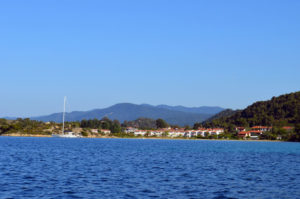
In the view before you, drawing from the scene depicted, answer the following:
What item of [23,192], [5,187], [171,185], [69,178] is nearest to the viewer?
[23,192]

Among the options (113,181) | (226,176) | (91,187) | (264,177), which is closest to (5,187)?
(91,187)

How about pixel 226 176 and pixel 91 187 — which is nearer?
pixel 91 187

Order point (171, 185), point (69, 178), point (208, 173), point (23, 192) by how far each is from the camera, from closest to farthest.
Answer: point (23, 192)
point (171, 185)
point (69, 178)
point (208, 173)

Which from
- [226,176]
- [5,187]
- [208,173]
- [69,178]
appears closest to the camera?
[5,187]

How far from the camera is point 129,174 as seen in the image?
1668 inches

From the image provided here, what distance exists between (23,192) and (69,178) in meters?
8.39

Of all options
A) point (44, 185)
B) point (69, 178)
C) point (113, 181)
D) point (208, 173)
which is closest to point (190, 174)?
point (208, 173)

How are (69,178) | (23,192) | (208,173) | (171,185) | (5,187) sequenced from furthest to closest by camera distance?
(208,173)
(69,178)
(171,185)
(5,187)
(23,192)

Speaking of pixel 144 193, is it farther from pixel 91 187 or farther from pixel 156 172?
pixel 156 172

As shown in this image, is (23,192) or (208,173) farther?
(208,173)

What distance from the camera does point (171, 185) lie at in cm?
3462

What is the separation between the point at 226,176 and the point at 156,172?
784 centimetres

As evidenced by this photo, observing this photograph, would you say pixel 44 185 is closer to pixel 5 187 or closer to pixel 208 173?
pixel 5 187

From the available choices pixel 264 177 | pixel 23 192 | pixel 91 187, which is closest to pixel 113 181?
pixel 91 187
